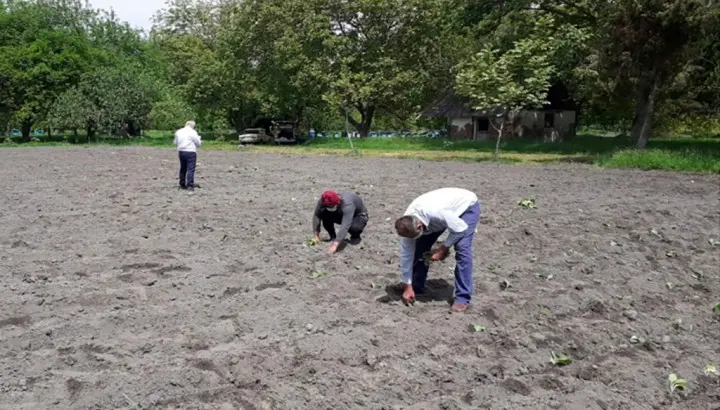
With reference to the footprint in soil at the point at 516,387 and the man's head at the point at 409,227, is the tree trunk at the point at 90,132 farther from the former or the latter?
the footprint in soil at the point at 516,387

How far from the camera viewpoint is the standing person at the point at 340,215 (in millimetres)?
8234

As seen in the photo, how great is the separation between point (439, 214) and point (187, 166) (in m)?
10.1

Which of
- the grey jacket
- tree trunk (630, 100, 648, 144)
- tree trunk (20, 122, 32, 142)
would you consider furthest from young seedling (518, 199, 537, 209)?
tree trunk (20, 122, 32, 142)

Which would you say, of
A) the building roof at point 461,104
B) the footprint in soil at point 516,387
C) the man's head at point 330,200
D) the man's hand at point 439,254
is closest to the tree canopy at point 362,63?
the building roof at point 461,104

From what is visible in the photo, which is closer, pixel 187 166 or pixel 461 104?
pixel 187 166

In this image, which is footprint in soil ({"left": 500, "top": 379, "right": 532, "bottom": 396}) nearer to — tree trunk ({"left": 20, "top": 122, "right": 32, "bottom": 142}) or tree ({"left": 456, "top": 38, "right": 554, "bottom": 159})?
tree ({"left": 456, "top": 38, "right": 554, "bottom": 159})

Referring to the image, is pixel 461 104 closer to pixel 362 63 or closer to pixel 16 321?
pixel 362 63

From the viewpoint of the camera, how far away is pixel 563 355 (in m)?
5.61

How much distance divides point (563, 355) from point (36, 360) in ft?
14.6

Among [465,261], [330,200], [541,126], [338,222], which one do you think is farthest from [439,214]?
[541,126]

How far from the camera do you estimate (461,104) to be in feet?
140

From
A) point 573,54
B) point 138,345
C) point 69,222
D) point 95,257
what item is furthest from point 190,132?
point 573,54

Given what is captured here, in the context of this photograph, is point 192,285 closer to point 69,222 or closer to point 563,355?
point 563,355

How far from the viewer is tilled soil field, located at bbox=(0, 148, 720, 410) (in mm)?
4816
